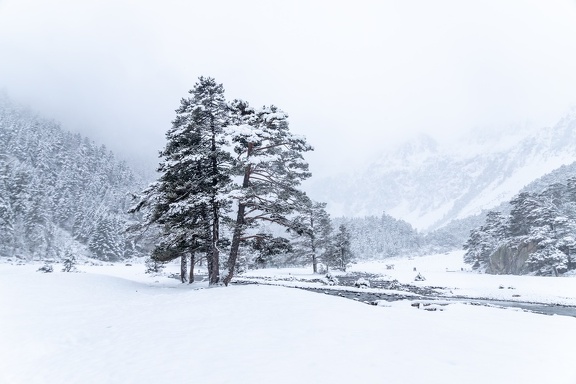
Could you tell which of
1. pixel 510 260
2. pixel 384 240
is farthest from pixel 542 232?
pixel 384 240

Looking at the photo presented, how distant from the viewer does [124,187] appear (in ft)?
511

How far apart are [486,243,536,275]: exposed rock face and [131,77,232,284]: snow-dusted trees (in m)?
45.8

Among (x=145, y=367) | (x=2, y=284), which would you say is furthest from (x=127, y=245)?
(x=145, y=367)

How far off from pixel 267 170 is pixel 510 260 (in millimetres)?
47914

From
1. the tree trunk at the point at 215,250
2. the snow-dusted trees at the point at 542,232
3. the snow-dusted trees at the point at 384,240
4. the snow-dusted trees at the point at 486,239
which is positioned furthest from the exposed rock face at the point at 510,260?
the snow-dusted trees at the point at 384,240

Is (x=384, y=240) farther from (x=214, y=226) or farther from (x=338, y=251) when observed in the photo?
(x=214, y=226)

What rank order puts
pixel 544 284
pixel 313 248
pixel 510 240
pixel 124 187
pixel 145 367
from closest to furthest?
1. pixel 145 367
2. pixel 544 284
3. pixel 510 240
4. pixel 313 248
5. pixel 124 187

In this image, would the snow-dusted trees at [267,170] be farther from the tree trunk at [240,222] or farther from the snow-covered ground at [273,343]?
the snow-covered ground at [273,343]

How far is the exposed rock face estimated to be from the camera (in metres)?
46.6

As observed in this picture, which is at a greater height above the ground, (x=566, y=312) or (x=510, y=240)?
(x=510, y=240)

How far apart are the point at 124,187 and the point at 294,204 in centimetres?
15730

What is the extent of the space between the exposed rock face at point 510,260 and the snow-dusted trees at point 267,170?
142ft

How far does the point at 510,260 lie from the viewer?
5016 centimetres

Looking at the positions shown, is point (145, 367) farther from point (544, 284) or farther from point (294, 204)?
point (544, 284)
